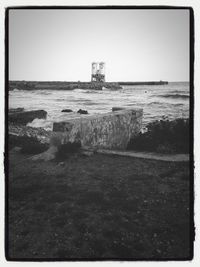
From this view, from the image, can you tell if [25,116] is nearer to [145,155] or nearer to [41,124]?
[41,124]

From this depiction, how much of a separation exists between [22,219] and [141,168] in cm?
205

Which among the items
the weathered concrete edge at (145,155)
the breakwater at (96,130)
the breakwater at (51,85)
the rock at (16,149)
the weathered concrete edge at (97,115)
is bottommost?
the weathered concrete edge at (145,155)

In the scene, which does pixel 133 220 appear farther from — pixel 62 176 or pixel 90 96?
pixel 90 96

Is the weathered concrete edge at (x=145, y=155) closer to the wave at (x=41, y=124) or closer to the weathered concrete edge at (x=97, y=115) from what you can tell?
the weathered concrete edge at (x=97, y=115)

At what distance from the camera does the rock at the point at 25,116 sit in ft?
11.6

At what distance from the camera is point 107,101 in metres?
5.50

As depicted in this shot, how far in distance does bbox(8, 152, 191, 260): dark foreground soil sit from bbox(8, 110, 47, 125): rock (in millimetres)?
486

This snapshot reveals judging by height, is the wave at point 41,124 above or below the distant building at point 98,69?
below

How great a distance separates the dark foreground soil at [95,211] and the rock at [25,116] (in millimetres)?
486

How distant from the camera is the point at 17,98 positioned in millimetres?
3578

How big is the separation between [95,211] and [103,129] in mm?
2250

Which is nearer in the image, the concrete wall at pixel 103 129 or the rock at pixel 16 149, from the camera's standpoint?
the rock at pixel 16 149

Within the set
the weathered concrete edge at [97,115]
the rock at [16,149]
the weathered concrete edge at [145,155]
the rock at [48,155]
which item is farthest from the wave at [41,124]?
the weathered concrete edge at [145,155]
